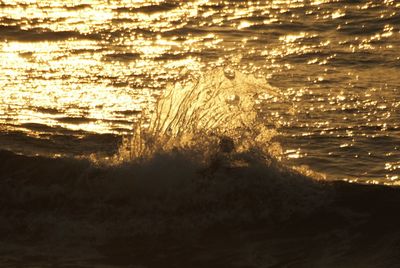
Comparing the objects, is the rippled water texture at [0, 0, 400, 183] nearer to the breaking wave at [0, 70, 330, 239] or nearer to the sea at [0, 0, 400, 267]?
the sea at [0, 0, 400, 267]

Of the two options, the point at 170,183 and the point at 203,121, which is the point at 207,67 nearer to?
the point at 203,121

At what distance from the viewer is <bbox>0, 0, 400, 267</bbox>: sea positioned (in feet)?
35.8

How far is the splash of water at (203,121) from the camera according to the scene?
1191cm

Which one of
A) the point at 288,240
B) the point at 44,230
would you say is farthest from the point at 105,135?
the point at 288,240

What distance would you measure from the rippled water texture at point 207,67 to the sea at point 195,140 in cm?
4

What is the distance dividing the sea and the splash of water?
19 millimetres

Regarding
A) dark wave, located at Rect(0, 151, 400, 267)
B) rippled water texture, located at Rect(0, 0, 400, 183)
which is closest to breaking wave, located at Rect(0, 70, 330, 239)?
dark wave, located at Rect(0, 151, 400, 267)

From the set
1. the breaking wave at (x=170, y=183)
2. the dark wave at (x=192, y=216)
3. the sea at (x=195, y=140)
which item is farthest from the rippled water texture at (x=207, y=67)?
the dark wave at (x=192, y=216)

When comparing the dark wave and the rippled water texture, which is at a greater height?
the rippled water texture

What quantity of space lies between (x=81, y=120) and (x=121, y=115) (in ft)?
1.83

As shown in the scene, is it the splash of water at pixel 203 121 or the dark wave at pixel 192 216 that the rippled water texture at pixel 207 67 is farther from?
the dark wave at pixel 192 216

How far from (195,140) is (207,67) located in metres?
5.11

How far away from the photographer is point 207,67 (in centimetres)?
1692

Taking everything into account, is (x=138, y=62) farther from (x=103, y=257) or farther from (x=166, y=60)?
(x=103, y=257)
